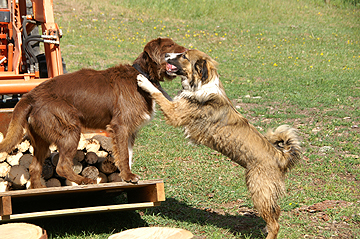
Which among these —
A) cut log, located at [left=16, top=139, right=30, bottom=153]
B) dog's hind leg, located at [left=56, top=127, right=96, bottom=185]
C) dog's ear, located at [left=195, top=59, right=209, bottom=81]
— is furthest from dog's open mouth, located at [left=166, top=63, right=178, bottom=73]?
cut log, located at [left=16, top=139, right=30, bottom=153]

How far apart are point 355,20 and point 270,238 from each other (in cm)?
1998

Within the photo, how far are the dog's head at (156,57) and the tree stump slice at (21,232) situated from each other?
86.3 inches

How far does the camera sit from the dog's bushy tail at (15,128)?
3.97m

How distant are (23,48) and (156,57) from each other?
290 cm

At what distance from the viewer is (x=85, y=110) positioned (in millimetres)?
4266

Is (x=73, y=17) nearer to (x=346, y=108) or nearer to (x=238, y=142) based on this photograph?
(x=346, y=108)

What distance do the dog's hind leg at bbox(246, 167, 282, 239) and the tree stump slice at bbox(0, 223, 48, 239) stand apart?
2.26m

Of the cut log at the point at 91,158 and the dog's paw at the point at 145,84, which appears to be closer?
the dog's paw at the point at 145,84

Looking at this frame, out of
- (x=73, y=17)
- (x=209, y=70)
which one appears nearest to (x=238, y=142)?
(x=209, y=70)

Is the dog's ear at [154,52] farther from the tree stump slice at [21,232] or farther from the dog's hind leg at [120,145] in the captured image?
the tree stump slice at [21,232]

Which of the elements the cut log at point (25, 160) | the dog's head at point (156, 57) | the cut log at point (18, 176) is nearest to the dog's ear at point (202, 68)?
the dog's head at point (156, 57)

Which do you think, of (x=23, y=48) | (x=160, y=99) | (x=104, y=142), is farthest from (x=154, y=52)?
(x=23, y=48)

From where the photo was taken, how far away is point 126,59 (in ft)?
42.7

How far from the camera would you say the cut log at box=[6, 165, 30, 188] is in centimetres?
473
